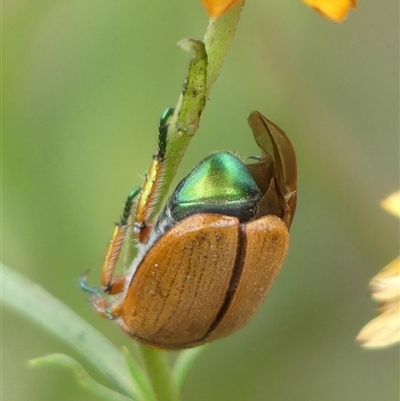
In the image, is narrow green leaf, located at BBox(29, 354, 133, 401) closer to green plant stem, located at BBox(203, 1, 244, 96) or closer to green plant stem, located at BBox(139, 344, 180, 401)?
green plant stem, located at BBox(139, 344, 180, 401)

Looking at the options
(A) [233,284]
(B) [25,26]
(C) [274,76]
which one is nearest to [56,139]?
(B) [25,26]

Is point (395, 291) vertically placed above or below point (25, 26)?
below

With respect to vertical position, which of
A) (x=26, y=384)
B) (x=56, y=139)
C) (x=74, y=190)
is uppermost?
(x=56, y=139)

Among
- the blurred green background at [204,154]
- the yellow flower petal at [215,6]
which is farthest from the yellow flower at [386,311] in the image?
the blurred green background at [204,154]

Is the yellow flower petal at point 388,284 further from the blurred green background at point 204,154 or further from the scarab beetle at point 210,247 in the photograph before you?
the blurred green background at point 204,154

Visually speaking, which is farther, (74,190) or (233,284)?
(74,190)

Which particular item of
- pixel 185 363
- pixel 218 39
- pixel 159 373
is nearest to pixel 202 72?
pixel 218 39

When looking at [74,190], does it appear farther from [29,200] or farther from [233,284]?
[233,284]
